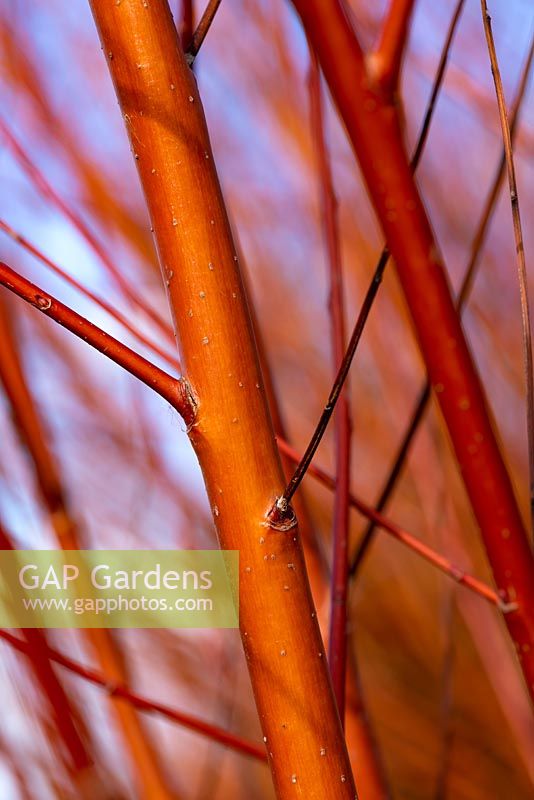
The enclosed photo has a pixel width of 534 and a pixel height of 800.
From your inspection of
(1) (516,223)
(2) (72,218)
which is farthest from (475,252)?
(2) (72,218)

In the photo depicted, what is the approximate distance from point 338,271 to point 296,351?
41.8 inches

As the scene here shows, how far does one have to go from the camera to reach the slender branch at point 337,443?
391mm

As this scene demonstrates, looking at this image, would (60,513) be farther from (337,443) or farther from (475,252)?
(475,252)

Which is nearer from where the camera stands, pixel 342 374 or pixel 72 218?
pixel 342 374

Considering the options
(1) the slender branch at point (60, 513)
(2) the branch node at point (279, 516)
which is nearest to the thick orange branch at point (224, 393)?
→ (2) the branch node at point (279, 516)

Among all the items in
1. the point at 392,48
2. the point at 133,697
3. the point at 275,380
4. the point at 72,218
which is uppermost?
the point at 275,380

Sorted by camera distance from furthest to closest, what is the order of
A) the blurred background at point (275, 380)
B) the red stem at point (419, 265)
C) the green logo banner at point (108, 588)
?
1. the blurred background at point (275, 380)
2. the green logo banner at point (108, 588)
3. the red stem at point (419, 265)

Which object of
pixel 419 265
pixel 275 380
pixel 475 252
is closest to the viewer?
pixel 419 265

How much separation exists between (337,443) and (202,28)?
219 mm

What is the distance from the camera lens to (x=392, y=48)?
251 millimetres

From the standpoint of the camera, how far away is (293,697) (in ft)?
0.98

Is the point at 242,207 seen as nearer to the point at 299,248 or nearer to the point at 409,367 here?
the point at 299,248

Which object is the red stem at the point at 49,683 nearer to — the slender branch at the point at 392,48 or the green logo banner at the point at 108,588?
the green logo banner at the point at 108,588

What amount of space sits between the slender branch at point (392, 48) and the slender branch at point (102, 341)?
0.41ft
